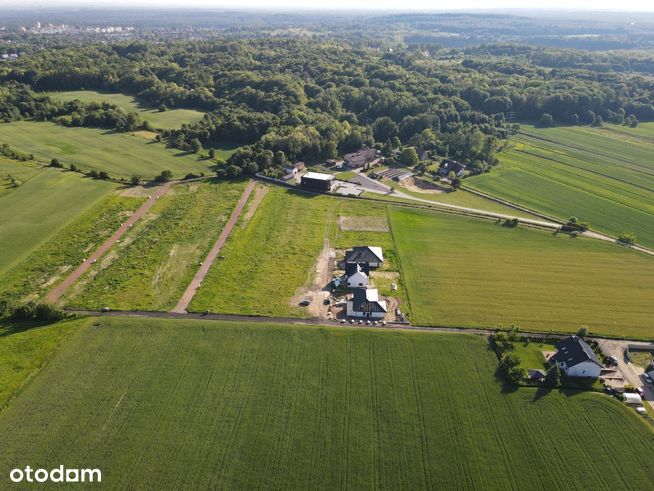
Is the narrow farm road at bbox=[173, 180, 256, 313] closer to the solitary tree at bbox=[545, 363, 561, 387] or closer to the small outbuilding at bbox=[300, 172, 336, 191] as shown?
the small outbuilding at bbox=[300, 172, 336, 191]

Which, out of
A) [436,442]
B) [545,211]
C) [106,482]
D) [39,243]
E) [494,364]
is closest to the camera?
[106,482]

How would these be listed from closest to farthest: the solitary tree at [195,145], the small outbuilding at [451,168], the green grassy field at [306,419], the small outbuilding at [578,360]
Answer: the green grassy field at [306,419]
the small outbuilding at [578,360]
the small outbuilding at [451,168]
the solitary tree at [195,145]

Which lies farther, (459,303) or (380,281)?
(380,281)

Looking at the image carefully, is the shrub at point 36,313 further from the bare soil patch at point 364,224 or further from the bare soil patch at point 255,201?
the bare soil patch at point 364,224

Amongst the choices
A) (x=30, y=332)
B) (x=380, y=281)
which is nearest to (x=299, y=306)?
(x=380, y=281)

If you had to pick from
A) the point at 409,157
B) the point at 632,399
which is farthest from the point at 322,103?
the point at 632,399

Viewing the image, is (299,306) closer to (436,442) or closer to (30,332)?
(436,442)

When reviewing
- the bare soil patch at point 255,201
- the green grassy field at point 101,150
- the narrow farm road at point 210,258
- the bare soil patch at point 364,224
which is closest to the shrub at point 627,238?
the bare soil patch at point 364,224
